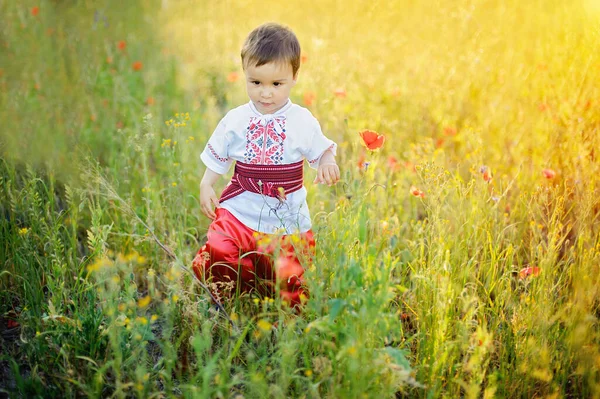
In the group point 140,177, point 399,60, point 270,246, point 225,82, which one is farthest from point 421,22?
point 270,246

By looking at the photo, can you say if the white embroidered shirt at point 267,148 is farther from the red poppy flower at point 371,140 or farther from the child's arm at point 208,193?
the red poppy flower at point 371,140

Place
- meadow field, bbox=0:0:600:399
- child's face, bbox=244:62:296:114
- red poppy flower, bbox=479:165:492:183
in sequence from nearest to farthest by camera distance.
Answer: meadow field, bbox=0:0:600:399
child's face, bbox=244:62:296:114
red poppy flower, bbox=479:165:492:183

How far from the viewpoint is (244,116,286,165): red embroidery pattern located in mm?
2254

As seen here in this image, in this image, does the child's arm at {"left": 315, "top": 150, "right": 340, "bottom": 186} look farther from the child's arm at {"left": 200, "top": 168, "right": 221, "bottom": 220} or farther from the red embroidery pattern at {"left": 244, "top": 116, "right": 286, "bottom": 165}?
the child's arm at {"left": 200, "top": 168, "right": 221, "bottom": 220}

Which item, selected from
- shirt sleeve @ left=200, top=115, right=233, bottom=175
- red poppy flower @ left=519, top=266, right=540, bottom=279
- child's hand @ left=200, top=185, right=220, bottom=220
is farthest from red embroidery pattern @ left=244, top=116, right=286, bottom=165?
red poppy flower @ left=519, top=266, right=540, bottom=279

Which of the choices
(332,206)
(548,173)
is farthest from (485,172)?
(332,206)

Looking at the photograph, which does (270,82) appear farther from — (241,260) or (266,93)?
(241,260)

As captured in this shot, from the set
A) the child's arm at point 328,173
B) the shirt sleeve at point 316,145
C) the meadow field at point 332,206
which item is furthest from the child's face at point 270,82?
the meadow field at point 332,206

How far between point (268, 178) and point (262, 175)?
0.03m

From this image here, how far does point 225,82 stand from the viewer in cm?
445

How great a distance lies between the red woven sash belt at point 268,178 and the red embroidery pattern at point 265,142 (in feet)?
0.10

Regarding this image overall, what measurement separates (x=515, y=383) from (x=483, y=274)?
557 mm

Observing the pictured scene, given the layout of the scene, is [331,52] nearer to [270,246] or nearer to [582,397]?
[270,246]

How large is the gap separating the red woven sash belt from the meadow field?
0.18m
